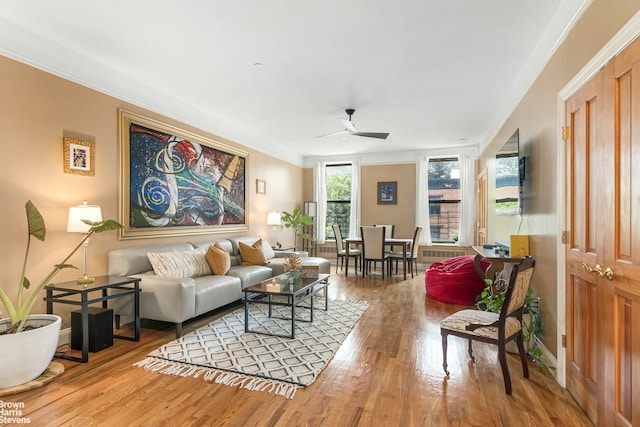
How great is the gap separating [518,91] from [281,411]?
401 cm

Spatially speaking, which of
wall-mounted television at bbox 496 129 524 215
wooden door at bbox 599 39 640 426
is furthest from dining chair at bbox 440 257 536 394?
wall-mounted television at bbox 496 129 524 215

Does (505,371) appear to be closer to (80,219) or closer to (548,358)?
(548,358)

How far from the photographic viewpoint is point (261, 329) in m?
3.59

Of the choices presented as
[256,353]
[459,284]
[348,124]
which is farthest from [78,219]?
[459,284]

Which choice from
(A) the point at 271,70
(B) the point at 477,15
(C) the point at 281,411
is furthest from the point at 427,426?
(A) the point at 271,70

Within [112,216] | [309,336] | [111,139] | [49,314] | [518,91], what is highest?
[518,91]

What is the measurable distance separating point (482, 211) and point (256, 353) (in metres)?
5.48

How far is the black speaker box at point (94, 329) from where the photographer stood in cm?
296

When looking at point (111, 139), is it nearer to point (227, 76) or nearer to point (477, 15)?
point (227, 76)

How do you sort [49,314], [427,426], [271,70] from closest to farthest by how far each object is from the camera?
1. [427,426]
2. [49,314]
3. [271,70]

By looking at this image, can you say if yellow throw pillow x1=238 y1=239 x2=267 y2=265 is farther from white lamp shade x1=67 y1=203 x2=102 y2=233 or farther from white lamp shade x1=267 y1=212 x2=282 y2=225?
white lamp shade x1=67 y1=203 x2=102 y2=233

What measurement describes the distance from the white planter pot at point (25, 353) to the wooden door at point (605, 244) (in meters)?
3.56

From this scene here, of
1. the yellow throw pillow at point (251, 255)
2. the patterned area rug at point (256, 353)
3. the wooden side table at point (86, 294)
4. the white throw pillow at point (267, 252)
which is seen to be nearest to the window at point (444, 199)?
the white throw pillow at point (267, 252)

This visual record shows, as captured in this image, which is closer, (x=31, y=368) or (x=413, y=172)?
(x=31, y=368)
